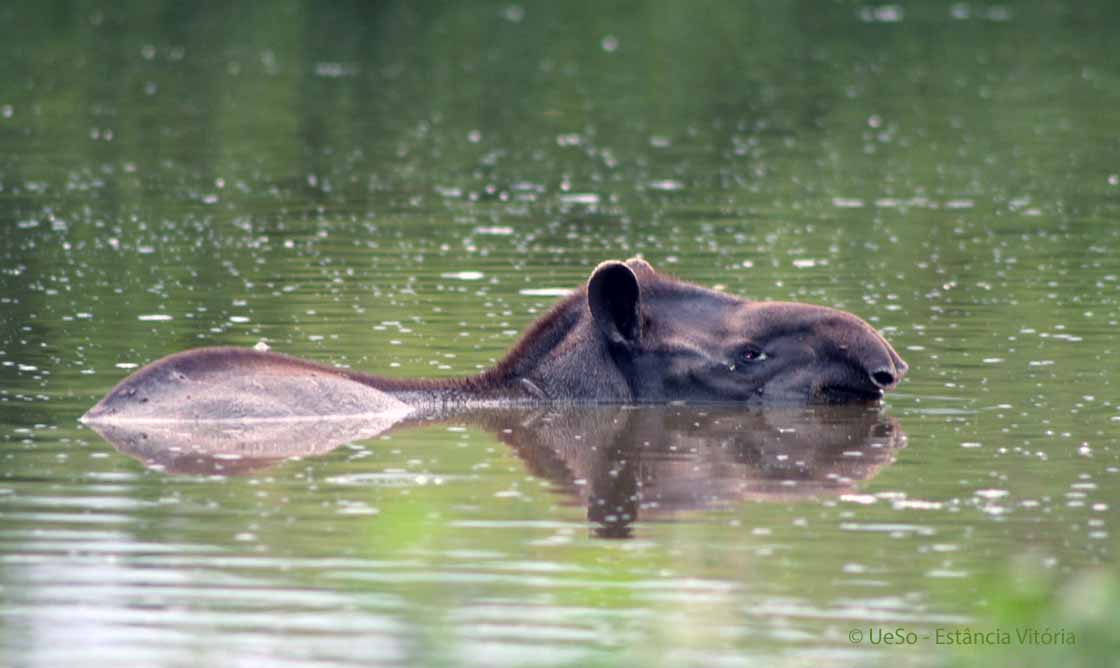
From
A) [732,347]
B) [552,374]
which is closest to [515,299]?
[552,374]

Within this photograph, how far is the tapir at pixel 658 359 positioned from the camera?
15.5 m

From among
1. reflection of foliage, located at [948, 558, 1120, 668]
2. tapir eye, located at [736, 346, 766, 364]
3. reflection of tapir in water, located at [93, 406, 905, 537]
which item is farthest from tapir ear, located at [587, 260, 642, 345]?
reflection of foliage, located at [948, 558, 1120, 668]

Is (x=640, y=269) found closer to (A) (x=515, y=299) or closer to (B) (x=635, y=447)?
(B) (x=635, y=447)

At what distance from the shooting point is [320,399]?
15156mm

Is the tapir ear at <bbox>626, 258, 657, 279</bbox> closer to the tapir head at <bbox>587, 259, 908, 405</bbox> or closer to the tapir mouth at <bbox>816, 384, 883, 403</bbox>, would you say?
the tapir head at <bbox>587, 259, 908, 405</bbox>

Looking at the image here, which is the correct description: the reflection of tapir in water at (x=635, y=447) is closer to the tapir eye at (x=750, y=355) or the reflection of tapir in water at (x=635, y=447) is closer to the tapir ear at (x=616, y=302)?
the tapir eye at (x=750, y=355)

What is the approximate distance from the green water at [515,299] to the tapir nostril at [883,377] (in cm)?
38

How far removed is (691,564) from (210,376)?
16.4 ft

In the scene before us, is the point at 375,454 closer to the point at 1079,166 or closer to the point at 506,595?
the point at 506,595

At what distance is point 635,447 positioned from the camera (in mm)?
14602

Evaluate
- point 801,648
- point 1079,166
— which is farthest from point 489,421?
point 1079,166

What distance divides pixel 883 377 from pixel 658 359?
5.19 ft

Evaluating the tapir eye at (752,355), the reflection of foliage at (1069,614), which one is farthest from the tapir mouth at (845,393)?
the reflection of foliage at (1069,614)

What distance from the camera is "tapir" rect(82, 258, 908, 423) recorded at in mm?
15531
